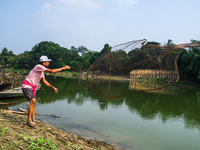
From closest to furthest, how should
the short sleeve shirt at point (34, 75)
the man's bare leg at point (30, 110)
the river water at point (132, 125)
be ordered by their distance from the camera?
the short sleeve shirt at point (34, 75)
the man's bare leg at point (30, 110)
the river water at point (132, 125)

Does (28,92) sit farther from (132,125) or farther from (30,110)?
(132,125)

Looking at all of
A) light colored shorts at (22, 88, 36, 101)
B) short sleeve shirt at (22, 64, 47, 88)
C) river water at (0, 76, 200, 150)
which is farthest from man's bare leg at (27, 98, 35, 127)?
river water at (0, 76, 200, 150)

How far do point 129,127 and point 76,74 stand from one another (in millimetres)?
30158

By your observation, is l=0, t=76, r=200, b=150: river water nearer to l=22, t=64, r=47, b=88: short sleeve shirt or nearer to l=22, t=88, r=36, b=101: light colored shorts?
l=22, t=88, r=36, b=101: light colored shorts

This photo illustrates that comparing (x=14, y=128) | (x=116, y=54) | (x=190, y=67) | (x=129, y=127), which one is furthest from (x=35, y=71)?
(x=190, y=67)

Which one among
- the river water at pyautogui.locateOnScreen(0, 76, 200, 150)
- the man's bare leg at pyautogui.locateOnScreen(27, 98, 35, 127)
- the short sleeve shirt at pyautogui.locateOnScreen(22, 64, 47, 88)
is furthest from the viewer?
the river water at pyautogui.locateOnScreen(0, 76, 200, 150)

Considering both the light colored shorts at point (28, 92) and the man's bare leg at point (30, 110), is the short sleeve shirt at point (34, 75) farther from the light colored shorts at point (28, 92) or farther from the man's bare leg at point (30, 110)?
the man's bare leg at point (30, 110)

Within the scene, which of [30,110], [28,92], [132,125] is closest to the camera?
[28,92]

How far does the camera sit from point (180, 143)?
546 cm

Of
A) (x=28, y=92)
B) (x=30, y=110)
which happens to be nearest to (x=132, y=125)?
(x=30, y=110)

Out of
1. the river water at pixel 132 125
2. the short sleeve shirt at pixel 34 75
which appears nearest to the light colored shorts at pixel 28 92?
the short sleeve shirt at pixel 34 75

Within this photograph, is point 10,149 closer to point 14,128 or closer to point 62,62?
point 14,128

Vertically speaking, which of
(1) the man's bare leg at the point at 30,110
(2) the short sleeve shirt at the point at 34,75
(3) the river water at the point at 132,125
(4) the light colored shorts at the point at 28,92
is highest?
(2) the short sleeve shirt at the point at 34,75

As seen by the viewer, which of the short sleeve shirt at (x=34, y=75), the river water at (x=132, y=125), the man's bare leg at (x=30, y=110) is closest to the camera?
the short sleeve shirt at (x=34, y=75)
